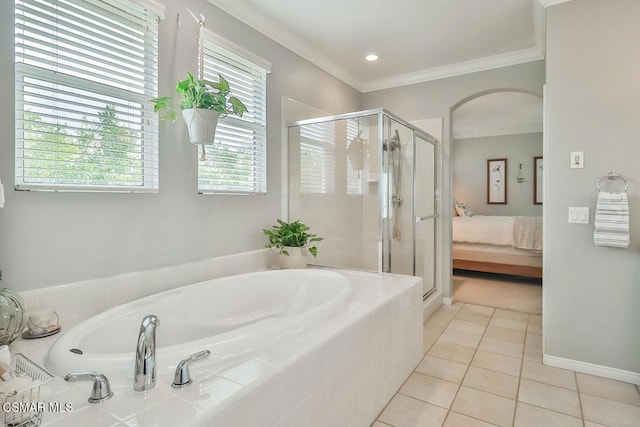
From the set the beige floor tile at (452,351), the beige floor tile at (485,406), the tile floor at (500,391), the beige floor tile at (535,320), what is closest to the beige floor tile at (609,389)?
the tile floor at (500,391)

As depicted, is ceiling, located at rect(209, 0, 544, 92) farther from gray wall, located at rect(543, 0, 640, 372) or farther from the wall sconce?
the wall sconce

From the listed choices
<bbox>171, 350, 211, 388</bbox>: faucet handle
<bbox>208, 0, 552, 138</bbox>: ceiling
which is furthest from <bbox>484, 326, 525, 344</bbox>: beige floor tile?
<bbox>171, 350, 211, 388</bbox>: faucet handle

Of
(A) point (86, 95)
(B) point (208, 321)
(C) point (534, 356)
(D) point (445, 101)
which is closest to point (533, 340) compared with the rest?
(C) point (534, 356)

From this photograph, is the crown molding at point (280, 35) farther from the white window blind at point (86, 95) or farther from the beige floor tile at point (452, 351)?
the beige floor tile at point (452, 351)

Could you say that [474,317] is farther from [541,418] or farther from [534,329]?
[541,418]

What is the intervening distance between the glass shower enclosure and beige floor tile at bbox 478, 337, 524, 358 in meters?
0.84

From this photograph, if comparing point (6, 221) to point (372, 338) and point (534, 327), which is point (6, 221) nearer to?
point (372, 338)

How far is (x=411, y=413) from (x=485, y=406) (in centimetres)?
42

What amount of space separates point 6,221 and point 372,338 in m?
1.69

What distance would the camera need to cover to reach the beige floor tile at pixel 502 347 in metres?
2.58

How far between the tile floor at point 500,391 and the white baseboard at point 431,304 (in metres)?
0.40

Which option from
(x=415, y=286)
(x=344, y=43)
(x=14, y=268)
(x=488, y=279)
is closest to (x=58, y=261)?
(x=14, y=268)

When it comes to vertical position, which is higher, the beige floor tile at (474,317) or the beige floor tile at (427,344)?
the beige floor tile at (474,317)

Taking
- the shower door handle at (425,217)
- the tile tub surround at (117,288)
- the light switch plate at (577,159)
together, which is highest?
the light switch plate at (577,159)
